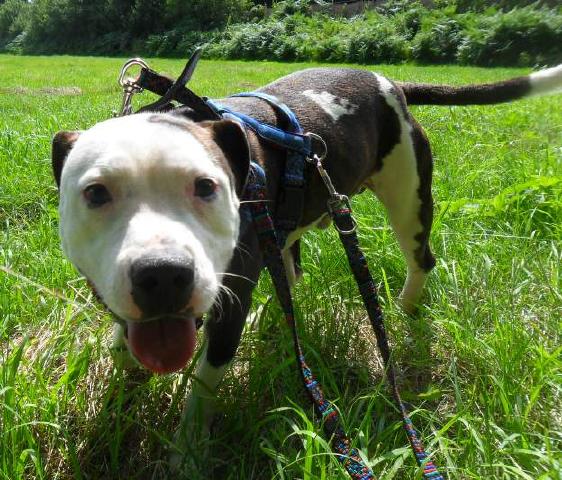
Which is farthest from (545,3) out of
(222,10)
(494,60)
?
Result: (222,10)

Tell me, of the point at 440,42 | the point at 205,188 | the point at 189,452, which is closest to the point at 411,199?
the point at 205,188

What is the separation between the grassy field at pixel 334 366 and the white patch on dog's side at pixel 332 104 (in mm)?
757

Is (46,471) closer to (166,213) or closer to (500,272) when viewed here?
(166,213)

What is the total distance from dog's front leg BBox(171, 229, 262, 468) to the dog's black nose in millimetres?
510

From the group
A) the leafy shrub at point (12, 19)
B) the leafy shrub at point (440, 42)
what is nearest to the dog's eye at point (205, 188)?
the leafy shrub at point (440, 42)

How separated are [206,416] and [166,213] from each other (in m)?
0.87

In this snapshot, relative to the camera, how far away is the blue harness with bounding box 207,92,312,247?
6.79ft

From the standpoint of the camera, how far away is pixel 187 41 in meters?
31.2

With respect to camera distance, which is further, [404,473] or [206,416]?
[206,416]

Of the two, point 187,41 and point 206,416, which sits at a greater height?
point 206,416

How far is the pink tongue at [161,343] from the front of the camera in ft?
4.65

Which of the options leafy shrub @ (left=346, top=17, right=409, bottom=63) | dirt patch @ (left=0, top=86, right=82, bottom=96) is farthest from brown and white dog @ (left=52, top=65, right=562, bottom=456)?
leafy shrub @ (left=346, top=17, right=409, bottom=63)

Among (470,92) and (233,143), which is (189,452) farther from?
(470,92)

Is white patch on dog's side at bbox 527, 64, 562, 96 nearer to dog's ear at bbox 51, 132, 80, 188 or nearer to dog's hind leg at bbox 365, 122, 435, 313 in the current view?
dog's hind leg at bbox 365, 122, 435, 313
